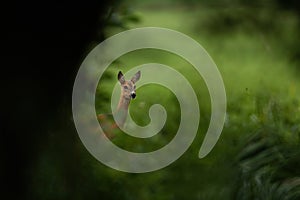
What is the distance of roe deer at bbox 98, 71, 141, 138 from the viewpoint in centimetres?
201

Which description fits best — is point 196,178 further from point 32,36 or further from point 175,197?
point 32,36

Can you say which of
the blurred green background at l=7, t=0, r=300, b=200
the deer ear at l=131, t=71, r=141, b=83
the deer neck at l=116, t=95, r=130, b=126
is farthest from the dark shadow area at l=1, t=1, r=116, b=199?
the deer neck at l=116, t=95, r=130, b=126

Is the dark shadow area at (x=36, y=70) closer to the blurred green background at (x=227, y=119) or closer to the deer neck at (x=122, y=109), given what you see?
the blurred green background at (x=227, y=119)

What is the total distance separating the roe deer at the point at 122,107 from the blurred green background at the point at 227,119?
0.13 feet

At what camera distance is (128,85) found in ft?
6.86

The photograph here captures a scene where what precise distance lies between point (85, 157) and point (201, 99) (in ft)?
2.39

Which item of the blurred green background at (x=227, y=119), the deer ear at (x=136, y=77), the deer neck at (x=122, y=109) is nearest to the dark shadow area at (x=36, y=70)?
the blurred green background at (x=227, y=119)

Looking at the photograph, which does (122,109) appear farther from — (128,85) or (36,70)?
(36,70)

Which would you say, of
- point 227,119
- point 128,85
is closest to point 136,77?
point 128,85

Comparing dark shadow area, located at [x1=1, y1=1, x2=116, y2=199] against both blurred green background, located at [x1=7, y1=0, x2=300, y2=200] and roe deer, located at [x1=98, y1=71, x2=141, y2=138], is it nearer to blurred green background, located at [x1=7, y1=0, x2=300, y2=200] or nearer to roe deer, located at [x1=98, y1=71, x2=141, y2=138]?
blurred green background, located at [x1=7, y1=0, x2=300, y2=200]

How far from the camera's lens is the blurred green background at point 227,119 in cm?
106

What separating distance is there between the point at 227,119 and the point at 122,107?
489 mm

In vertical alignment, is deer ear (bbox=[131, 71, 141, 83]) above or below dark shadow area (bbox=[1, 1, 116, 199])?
above

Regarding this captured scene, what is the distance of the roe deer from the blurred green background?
0.04 meters
